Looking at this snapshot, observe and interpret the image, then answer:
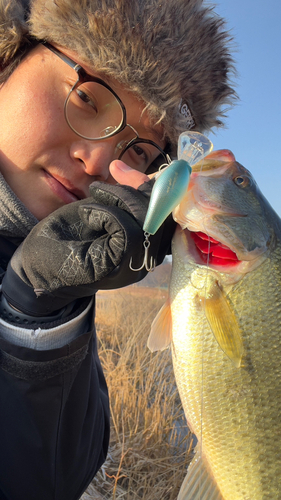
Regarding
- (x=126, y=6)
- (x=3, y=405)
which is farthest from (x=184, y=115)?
(x=3, y=405)

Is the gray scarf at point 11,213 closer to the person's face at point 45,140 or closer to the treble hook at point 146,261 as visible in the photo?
the person's face at point 45,140

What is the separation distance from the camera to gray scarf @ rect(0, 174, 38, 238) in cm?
193

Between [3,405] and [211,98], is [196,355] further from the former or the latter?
[211,98]

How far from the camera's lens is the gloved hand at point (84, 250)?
130 centimetres

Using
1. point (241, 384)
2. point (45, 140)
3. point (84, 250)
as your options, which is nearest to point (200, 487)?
point (241, 384)

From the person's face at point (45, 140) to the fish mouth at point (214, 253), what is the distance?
84cm

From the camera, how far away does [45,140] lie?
190cm

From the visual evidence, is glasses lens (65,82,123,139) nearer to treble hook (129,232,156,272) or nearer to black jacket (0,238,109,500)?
treble hook (129,232,156,272)

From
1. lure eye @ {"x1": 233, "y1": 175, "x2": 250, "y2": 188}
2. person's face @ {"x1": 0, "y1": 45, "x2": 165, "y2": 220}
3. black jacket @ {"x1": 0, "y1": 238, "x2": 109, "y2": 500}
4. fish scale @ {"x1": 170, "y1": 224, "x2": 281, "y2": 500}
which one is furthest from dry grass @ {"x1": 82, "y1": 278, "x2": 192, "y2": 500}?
lure eye @ {"x1": 233, "y1": 175, "x2": 250, "y2": 188}

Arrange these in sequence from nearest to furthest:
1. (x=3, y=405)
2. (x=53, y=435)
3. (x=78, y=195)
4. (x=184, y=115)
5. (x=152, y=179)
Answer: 1. (x=152, y=179)
2. (x=3, y=405)
3. (x=53, y=435)
4. (x=78, y=195)
5. (x=184, y=115)

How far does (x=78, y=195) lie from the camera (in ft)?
6.90

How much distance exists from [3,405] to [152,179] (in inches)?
48.6

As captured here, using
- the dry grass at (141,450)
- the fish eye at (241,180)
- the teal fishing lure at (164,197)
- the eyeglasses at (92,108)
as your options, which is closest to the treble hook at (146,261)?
the teal fishing lure at (164,197)

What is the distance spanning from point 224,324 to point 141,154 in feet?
Result: 4.46
